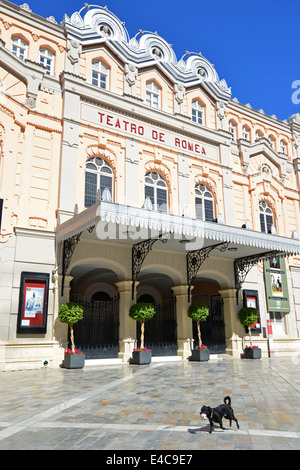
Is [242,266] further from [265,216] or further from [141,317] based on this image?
[141,317]

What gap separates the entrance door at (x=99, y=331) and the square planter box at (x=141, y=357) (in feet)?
3.72

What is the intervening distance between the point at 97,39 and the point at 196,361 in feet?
55.1

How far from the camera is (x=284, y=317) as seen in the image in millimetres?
22281

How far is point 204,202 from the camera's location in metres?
20.9

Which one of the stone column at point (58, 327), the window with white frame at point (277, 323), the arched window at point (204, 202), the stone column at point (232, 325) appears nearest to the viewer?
the stone column at point (58, 327)

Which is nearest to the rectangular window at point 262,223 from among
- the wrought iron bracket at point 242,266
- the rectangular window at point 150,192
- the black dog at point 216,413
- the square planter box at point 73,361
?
the wrought iron bracket at point 242,266

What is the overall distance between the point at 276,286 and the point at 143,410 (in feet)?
54.2

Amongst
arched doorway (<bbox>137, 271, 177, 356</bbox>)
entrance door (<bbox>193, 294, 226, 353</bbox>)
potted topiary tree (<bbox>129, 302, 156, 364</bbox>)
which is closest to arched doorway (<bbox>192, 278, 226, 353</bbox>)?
entrance door (<bbox>193, 294, 226, 353</bbox>)

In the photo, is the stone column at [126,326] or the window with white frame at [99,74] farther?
the window with white frame at [99,74]

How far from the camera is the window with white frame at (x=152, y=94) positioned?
2066cm

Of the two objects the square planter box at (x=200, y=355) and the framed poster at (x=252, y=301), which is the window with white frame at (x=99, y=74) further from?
the square planter box at (x=200, y=355)
